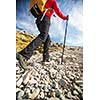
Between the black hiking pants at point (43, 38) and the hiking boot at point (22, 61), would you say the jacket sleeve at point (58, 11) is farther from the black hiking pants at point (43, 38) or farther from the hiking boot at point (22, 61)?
the hiking boot at point (22, 61)

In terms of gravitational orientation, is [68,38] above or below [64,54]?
above

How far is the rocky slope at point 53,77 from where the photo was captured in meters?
1.63

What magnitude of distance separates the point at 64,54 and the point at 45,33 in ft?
0.67

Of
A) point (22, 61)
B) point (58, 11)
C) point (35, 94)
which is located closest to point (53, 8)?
point (58, 11)

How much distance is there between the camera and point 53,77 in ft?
5.43

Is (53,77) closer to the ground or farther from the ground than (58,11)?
closer to the ground

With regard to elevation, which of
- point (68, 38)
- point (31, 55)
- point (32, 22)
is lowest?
point (31, 55)

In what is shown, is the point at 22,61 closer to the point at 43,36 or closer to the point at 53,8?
the point at 43,36

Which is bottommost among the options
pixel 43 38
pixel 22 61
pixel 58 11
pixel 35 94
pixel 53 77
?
pixel 35 94

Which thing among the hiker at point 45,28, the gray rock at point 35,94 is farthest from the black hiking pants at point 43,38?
the gray rock at point 35,94

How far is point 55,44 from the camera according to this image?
1669mm

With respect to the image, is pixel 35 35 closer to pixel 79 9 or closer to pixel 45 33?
pixel 45 33

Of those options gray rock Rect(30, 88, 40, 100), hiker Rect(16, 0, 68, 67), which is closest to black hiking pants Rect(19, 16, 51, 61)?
hiker Rect(16, 0, 68, 67)

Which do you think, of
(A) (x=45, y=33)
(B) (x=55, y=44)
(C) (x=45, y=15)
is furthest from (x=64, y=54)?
(C) (x=45, y=15)
